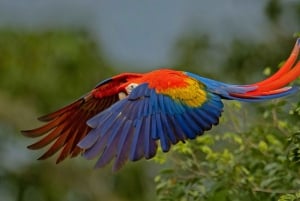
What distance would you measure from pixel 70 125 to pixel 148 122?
24 cm

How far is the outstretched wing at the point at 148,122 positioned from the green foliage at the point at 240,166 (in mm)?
267

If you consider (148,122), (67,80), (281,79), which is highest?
(67,80)

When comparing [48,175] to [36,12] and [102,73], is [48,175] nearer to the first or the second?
[102,73]

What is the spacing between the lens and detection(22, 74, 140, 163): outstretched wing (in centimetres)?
212

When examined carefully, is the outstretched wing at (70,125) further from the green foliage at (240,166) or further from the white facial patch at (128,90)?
the green foliage at (240,166)

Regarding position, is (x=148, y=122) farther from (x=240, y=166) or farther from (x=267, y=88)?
(x=240, y=166)

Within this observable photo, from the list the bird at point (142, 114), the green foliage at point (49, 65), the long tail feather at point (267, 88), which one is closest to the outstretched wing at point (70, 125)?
the bird at point (142, 114)

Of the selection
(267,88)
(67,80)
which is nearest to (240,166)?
(267,88)

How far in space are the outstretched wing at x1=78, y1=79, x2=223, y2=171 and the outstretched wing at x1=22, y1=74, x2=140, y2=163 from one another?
0.34ft

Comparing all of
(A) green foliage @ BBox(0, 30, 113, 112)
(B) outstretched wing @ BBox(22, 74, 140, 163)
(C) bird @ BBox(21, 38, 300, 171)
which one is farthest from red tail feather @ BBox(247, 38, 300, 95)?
(A) green foliage @ BBox(0, 30, 113, 112)

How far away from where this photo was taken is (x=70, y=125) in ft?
7.07

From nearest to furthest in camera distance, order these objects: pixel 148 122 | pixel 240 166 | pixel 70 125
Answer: pixel 148 122 → pixel 70 125 → pixel 240 166

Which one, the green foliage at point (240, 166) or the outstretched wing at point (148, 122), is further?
the green foliage at point (240, 166)

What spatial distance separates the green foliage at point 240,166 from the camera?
7.53 feet
